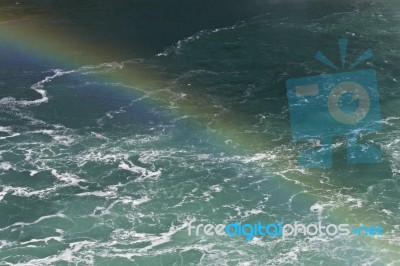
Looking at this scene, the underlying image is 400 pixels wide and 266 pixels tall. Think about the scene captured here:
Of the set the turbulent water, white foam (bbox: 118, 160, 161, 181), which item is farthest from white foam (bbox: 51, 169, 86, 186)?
white foam (bbox: 118, 160, 161, 181)

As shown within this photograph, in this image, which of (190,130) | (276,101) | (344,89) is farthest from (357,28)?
(190,130)

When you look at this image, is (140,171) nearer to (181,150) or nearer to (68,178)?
(181,150)

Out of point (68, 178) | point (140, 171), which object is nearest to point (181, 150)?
point (140, 171)

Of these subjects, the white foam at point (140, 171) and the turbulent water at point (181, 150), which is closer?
the turbulent water at point (181, 150)

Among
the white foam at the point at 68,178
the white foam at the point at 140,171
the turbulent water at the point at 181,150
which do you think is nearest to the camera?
the turbulent water at the point at 181,150

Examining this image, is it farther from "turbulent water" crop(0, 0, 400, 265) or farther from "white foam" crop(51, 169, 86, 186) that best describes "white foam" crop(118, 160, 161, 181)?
"white foam" crop(51, 169, 86, 186)

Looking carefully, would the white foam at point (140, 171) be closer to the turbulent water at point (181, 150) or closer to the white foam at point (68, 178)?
the turbulent water at point (181, 150)

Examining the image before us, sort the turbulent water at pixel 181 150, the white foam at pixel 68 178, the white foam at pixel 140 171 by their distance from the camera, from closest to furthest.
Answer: the turbulent water at pixel 181 150 < the white foam at pixel 68 178 < the white foam at pixel 140 171

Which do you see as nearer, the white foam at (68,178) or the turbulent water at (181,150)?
the turbulent water at (181,150)

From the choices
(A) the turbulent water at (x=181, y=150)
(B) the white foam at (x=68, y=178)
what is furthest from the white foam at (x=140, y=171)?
(B) the white foam at (x=68, y=178)
